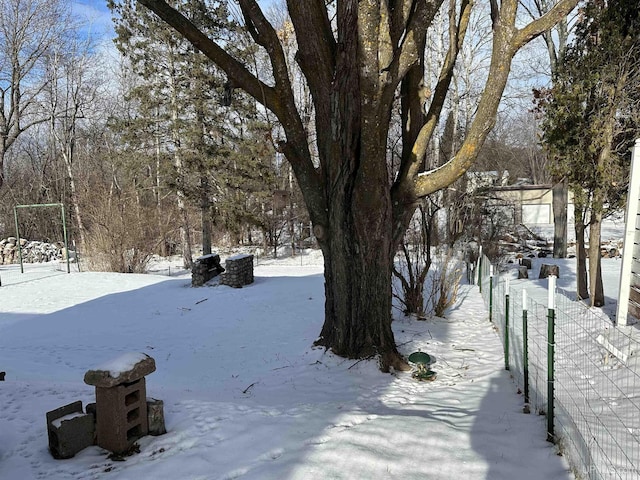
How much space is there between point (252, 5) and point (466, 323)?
5.82 meters

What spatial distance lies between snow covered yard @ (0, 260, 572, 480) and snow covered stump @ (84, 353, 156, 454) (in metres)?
0.11

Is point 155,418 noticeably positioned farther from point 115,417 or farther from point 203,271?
point 203,271

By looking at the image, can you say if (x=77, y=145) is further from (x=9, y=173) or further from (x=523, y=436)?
(x=523, y=436)

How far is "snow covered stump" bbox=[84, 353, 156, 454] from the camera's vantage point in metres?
2.95

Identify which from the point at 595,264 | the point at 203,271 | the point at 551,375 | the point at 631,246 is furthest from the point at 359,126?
the point at 203,271

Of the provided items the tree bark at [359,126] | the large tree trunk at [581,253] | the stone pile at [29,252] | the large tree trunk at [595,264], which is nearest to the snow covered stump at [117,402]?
the tree bark at [359,126]

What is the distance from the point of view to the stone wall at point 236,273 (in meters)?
11.8

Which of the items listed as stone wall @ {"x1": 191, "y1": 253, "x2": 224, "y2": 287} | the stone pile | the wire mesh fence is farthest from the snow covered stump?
the stone pile

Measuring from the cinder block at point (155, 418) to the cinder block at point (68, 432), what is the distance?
1.20 ft

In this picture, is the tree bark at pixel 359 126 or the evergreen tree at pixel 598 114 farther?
the evergreen tree at pixel 598 114

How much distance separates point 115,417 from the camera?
2953 millimetres

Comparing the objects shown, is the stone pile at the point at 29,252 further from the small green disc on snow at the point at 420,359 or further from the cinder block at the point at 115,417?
the cinder block at the point at 115,417

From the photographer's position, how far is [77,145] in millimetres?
28422

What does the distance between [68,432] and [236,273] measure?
9.01 metres
